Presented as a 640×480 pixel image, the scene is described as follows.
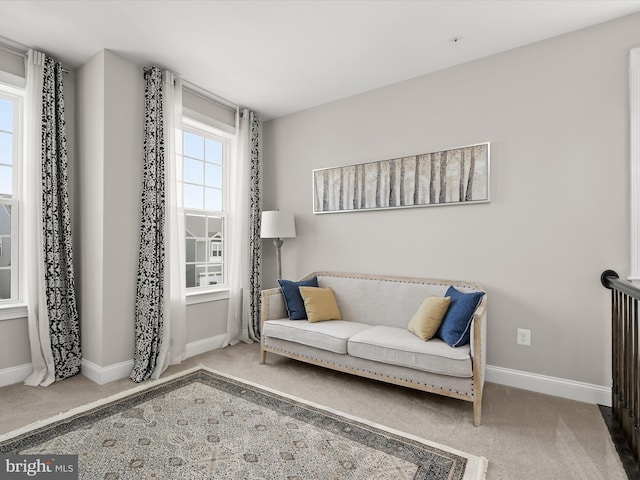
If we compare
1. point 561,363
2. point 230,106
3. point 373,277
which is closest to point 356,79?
point 230,106

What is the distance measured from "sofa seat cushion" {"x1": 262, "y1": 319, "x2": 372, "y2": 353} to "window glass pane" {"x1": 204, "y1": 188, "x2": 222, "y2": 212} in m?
1.48

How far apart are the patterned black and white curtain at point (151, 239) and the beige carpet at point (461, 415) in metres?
0.32

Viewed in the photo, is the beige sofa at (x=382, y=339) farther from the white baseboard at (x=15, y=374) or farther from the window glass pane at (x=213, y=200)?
the white baseboard at (x=15, y=374)

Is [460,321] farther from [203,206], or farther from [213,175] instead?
[213,175]

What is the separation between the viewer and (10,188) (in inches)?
108

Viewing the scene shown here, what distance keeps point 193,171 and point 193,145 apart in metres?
0.28

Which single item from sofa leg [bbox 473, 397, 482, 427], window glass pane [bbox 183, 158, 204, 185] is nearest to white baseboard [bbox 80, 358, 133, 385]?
window glass pane [bbox 183, 158, 204, 185]

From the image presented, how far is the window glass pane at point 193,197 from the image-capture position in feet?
11.8

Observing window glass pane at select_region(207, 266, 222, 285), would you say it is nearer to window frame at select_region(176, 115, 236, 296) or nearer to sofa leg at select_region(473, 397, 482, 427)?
window frame at select_region(176, 115, 236, 296)

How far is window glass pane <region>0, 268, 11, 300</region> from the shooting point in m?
2.71

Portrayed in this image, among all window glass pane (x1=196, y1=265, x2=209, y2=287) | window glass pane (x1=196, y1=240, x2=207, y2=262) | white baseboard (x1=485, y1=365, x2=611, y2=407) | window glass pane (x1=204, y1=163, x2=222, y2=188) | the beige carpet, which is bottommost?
the beige carpet

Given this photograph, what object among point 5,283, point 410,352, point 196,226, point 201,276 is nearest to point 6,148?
point 5,283

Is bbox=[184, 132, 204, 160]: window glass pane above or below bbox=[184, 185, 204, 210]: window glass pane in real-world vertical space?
above

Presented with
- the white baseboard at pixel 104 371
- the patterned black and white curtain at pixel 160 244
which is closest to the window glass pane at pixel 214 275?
the patterned black and white curtain at pixel 160 244
